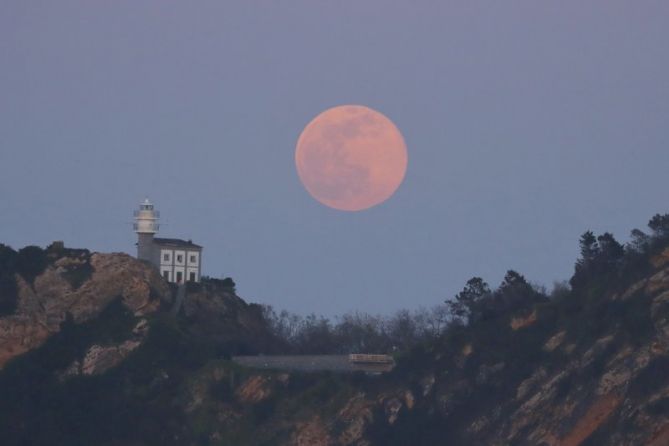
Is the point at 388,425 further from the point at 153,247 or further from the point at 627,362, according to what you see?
the point at 153,247

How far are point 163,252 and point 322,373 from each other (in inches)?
911

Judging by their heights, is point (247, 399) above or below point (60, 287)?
below

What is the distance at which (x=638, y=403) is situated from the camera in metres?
106

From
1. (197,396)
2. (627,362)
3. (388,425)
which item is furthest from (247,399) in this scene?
(627,362)

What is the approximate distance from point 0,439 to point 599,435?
40013mm

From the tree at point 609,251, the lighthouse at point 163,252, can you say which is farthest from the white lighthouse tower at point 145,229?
the tree at point 609,251

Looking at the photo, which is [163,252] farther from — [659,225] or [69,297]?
[659,225]

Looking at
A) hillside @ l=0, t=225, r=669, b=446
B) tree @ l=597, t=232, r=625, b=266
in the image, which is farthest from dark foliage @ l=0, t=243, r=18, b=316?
tree @ l=597, t=232, r=625, b=266

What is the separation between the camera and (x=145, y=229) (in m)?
145

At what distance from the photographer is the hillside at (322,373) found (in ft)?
362

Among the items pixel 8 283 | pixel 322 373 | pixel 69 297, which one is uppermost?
pixel 8 283

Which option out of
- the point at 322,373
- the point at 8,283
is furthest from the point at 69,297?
the point at 322,373

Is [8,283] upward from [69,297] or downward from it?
upward

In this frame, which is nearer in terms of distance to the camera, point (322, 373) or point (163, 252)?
point (322, 373)
